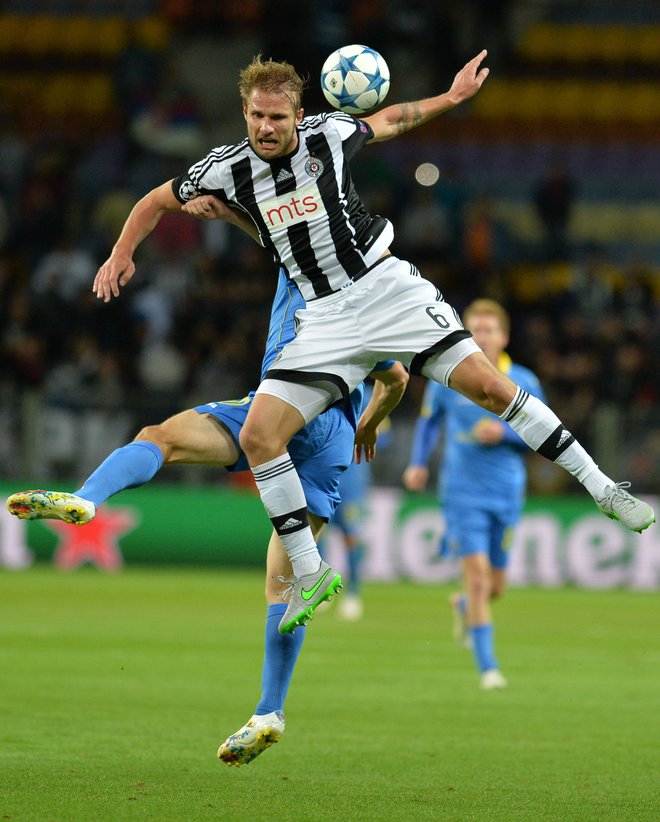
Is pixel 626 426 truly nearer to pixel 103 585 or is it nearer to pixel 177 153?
pixel 103 585

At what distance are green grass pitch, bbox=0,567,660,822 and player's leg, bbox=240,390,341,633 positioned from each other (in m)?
0.82

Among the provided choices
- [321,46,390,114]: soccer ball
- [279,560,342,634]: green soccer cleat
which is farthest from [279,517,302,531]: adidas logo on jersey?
[321,46,390,114]: soccer ball

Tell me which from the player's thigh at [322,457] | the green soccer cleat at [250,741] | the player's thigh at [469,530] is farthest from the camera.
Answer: the player's thigh at [469,530]

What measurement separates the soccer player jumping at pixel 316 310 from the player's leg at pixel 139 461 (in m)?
0.28

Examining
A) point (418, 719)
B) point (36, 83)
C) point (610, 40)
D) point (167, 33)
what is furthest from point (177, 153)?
point (418, 719)

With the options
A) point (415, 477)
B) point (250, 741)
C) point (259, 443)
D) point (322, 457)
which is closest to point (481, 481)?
point (415, 477)

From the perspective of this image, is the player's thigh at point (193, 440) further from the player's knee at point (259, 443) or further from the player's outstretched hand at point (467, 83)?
the player's outstretched hand at point (467, 83)

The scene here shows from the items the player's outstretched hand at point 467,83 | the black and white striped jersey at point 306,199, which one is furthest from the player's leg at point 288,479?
the player's outstretched hand at point 467,83

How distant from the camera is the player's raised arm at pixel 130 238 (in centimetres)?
638

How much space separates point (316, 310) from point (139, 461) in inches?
41.0

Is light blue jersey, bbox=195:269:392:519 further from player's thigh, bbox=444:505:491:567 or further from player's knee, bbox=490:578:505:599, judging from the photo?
player's knee, bbox=490:578:505:599

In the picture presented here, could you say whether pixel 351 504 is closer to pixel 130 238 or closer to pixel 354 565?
pixel 354 565

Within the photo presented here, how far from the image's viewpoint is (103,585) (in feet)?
53.1

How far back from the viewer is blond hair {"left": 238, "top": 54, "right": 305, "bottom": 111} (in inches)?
243
